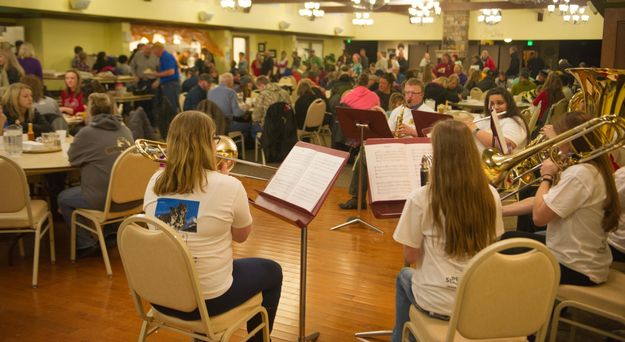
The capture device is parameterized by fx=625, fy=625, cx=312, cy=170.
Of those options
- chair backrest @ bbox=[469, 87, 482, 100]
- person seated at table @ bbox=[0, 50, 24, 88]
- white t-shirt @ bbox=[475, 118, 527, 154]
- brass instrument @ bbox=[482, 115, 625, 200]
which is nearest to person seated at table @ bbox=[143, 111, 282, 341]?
brass instrument @ bbox=[482, 115, 625, 200]

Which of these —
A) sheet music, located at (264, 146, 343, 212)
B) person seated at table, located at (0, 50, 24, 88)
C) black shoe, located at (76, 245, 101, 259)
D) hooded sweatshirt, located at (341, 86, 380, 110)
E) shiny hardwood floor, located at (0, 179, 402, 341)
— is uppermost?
person seated at table, located at (0, 50, 24, 88)

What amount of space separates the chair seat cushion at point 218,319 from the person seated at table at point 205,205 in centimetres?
2

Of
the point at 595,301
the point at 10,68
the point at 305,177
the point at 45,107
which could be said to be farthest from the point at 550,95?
the point at 10,68

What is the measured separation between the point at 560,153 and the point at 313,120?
16.9ft

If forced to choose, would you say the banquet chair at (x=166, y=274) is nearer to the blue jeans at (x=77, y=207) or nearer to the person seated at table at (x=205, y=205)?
the person seated at table at (x=205, y=205)

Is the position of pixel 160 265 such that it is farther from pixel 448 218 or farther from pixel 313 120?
pixel 313 120

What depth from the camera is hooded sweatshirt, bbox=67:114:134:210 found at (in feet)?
13.1

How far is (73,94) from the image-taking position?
22.1ft

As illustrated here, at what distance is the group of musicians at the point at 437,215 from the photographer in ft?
7.07

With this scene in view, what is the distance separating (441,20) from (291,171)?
1943 centimetres

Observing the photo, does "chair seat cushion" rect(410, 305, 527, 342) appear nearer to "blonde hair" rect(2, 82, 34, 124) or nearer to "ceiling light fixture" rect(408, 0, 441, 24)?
"blonde hair" rect(2, 82, 34, 124)

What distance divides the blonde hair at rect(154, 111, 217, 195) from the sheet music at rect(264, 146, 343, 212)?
425 millimetres

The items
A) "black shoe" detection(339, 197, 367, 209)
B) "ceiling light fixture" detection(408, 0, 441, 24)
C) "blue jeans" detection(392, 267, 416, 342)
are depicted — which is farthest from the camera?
"ceiling light fixture" detection(408, 0, 441, 24)

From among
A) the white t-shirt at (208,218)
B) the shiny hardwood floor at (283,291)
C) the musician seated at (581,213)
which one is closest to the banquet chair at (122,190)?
the shiny hardwood floor at (283,291)
